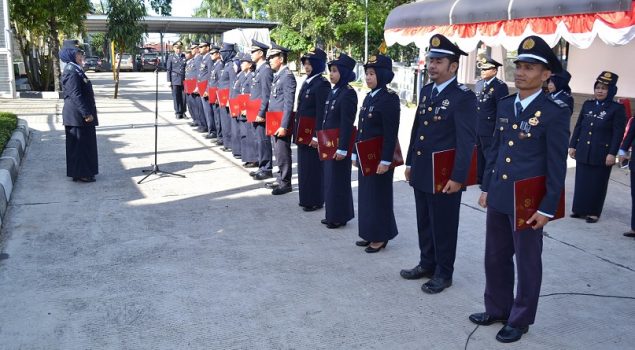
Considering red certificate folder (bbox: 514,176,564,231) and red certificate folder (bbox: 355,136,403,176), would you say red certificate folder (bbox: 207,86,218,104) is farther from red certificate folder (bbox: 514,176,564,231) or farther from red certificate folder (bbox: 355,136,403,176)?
red certificate folder (bbox: 514,176,564,231)

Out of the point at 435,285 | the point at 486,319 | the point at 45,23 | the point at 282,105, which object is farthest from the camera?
the point at 45,23

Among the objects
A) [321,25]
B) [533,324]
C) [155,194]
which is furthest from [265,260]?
[321,25]

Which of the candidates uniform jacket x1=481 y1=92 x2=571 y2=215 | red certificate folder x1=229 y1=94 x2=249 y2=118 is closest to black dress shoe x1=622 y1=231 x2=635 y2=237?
uniform jacket x1=481 y1=92 x2=571 y2=215

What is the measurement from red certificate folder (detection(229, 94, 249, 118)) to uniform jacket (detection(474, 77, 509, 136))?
3.22 metres

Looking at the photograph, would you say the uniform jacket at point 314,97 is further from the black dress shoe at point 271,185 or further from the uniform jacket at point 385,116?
the black dress shoe at point 271,185

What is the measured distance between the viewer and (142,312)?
4.04 m

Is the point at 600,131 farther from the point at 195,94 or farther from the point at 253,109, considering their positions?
the point at 195,94

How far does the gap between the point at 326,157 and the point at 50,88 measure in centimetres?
1791

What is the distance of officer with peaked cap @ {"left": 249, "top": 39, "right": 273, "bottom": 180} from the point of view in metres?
7.67

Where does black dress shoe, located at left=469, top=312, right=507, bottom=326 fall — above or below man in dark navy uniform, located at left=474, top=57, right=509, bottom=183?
below

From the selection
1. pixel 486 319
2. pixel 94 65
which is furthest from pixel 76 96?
pixel 94 65

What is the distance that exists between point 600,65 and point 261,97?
856 cm

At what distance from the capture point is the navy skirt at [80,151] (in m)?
7.66

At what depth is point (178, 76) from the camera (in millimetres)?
13531
